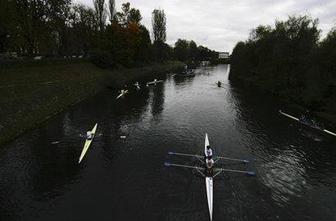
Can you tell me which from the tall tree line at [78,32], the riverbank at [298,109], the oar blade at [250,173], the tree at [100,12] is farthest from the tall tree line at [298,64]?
the tree at [100,12]

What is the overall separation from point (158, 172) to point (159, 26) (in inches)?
4576

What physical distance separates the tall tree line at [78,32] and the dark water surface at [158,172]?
27928 millimetres

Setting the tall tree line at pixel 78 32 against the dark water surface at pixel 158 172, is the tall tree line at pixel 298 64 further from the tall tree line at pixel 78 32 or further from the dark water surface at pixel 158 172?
the tall tree line at pixel 78 32

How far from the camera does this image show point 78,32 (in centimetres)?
9456

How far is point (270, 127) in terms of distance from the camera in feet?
136

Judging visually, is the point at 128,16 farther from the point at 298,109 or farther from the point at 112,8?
the point at 298,109

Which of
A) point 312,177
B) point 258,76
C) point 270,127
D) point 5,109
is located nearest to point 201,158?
point 312,177

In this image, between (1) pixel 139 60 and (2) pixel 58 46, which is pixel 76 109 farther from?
(1) pixel 139 60

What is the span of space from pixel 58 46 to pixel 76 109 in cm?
5678

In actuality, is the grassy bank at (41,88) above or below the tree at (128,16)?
below

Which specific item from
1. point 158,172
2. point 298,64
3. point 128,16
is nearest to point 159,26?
point 128,16

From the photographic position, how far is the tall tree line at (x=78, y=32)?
5791 cm

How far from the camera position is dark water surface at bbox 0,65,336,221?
19917mm

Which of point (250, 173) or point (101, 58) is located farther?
point (101, 58)
